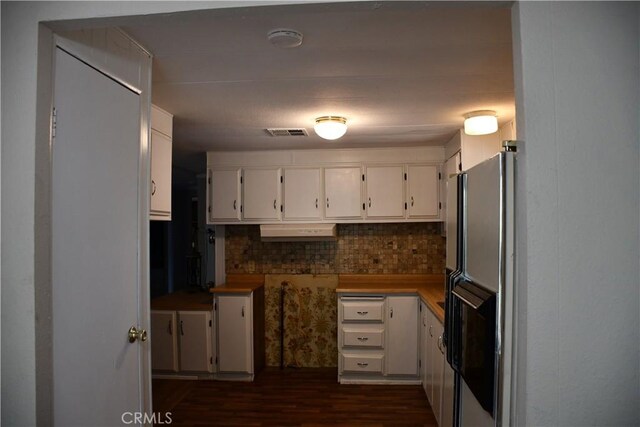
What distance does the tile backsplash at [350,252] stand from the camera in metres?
4.22

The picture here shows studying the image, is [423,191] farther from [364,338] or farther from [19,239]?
[19,239]

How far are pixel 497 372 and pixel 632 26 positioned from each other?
0.99 meters

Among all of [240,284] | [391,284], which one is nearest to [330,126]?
[391,284]

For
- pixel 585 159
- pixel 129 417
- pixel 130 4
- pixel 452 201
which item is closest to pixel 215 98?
pixel 130 4

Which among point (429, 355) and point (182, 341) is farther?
point (182, 341)

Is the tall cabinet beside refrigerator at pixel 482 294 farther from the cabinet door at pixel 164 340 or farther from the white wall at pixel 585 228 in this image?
the cabinet door at pixel 164 340

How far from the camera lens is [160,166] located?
7.73ft

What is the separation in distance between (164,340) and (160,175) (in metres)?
2.14

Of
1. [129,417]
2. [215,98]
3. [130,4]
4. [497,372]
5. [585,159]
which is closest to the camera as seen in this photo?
[585,159]

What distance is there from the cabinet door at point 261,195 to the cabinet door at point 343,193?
509mm

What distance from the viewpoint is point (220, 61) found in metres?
1.79

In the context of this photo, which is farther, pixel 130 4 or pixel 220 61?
pixel 220 61

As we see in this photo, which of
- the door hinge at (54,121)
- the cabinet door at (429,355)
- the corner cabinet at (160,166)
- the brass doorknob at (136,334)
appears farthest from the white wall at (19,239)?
the cabinet door at (429,355)

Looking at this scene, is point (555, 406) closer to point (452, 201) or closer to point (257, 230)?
point (452, 201)
